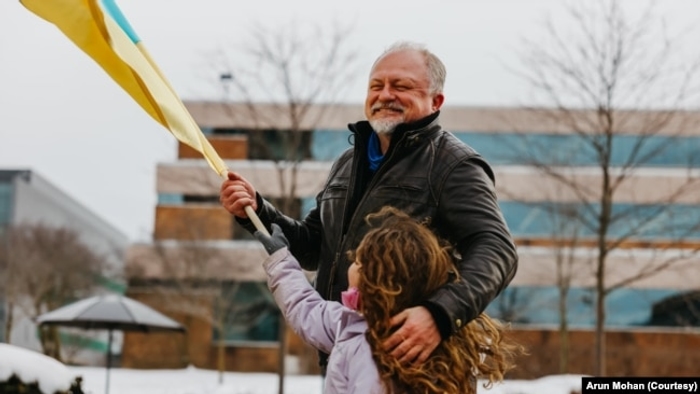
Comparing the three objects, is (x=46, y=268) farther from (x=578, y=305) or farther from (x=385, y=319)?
(x=385, y=319)

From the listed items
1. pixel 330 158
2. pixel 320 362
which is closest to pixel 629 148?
pixel 330 158

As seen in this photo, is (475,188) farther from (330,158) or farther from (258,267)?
(258,267)

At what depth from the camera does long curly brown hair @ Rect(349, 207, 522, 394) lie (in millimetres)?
2998

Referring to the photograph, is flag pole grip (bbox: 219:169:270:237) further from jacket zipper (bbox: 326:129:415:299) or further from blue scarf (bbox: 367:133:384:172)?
blue scarf (bbox: 367:133:384:172)

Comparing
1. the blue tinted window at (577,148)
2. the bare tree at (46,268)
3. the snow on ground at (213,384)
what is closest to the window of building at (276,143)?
the snow on ground at (213,384)

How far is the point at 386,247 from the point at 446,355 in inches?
14.8

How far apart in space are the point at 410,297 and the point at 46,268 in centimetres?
3476

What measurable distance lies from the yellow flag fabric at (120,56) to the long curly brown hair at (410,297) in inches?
35.4

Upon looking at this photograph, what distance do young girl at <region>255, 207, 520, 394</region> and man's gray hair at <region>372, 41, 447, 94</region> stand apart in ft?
1.79

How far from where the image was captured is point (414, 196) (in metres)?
3.41

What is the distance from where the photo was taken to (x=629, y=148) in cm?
3189

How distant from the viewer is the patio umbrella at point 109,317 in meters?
16.6

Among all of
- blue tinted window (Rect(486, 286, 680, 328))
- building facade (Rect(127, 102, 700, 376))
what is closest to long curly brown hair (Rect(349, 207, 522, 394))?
building facade (Rect(127, 102, 700, 376))

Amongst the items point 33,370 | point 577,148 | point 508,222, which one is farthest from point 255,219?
point 508,222
